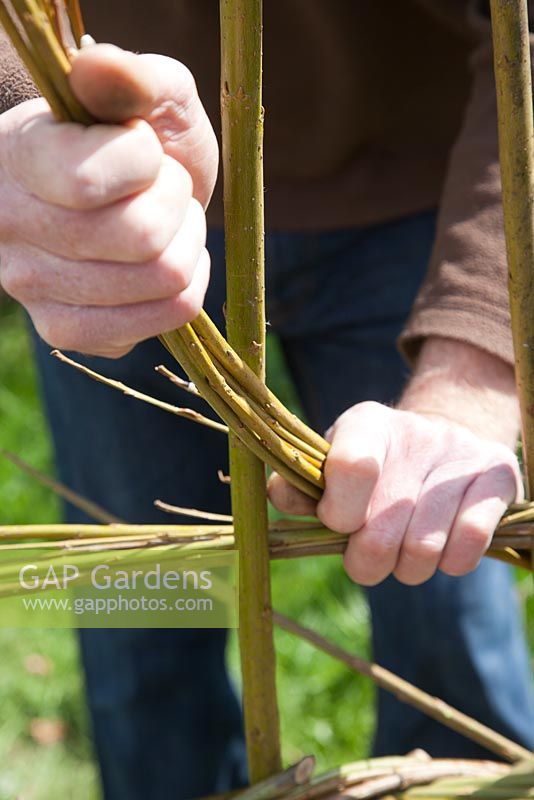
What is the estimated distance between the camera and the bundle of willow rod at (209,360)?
1.48 feet

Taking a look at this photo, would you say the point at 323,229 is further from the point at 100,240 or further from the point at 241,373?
the point at 100,240

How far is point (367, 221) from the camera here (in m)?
1.20

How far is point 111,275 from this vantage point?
0.52 m

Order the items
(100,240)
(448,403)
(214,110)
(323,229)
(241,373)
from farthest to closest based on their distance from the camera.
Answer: (323,229)
(214,110)
(448,403)
(241,373)
(100,240)

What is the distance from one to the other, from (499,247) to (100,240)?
1.62 ft

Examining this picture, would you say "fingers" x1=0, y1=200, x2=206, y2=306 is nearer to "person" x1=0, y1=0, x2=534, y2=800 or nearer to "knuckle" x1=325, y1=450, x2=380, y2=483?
"person" x1=0, y1=0, x2=534, y2=800

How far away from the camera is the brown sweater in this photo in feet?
2.85

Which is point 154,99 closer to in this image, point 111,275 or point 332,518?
point 111,275

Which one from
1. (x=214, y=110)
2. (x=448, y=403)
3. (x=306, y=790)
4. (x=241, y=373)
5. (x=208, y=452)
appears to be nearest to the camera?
(x=241, y=373)

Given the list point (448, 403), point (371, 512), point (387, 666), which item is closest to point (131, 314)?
point (371, 512)

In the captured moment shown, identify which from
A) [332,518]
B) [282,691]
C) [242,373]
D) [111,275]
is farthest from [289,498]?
[282,691]

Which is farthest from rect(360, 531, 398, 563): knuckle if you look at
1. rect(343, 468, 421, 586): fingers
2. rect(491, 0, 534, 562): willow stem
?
rect(491, 0, 534, 562): willow stem

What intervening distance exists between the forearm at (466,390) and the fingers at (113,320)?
1.10ft

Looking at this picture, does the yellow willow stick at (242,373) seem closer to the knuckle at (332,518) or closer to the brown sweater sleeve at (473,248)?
the knuckle at (332,518)
